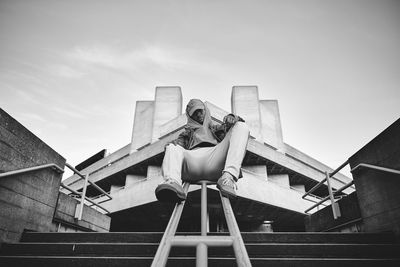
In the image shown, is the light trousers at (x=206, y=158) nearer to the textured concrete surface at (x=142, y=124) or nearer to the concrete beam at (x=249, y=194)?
the concrete beam at (x=249, y=194)

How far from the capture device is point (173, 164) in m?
1.63

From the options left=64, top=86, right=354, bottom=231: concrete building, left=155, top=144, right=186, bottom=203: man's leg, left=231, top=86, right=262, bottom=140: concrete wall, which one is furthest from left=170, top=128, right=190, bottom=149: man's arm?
left=231, top=86, right=262, bottom=140: concrete wall

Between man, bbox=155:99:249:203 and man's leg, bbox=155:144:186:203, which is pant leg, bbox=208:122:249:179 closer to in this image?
man, bbox=155:99:249:203

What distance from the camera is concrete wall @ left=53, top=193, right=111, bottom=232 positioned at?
11.6 ft

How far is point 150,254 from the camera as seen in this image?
83.9 inches

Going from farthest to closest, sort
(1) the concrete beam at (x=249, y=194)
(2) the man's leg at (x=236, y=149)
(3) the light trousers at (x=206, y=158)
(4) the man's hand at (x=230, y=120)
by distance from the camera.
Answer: (1) the concrete beam at (x=249, y=194) < (4) the man's hand at (x=230, y=120) < (3) the light trousers at (x=206, y=158) < (2) the man's leg at (x=236, y=149)

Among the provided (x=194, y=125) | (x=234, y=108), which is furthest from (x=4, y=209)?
(x=234, y=108)

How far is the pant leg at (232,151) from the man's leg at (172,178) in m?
0.26

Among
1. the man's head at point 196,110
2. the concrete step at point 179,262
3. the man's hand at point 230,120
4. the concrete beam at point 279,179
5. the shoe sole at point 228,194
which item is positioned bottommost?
the concrete step at point 179,262

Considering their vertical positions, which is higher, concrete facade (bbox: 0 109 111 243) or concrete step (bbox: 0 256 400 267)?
concrete facade (bbox: 0 109 111 243)

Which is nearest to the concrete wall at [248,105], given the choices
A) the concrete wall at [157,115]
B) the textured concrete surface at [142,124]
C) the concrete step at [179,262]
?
the concrete wall at [157,115]

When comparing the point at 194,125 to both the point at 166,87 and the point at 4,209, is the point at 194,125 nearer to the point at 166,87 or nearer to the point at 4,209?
the point at 4,209

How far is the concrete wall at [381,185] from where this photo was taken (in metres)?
2.47

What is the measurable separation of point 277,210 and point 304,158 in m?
7.43
